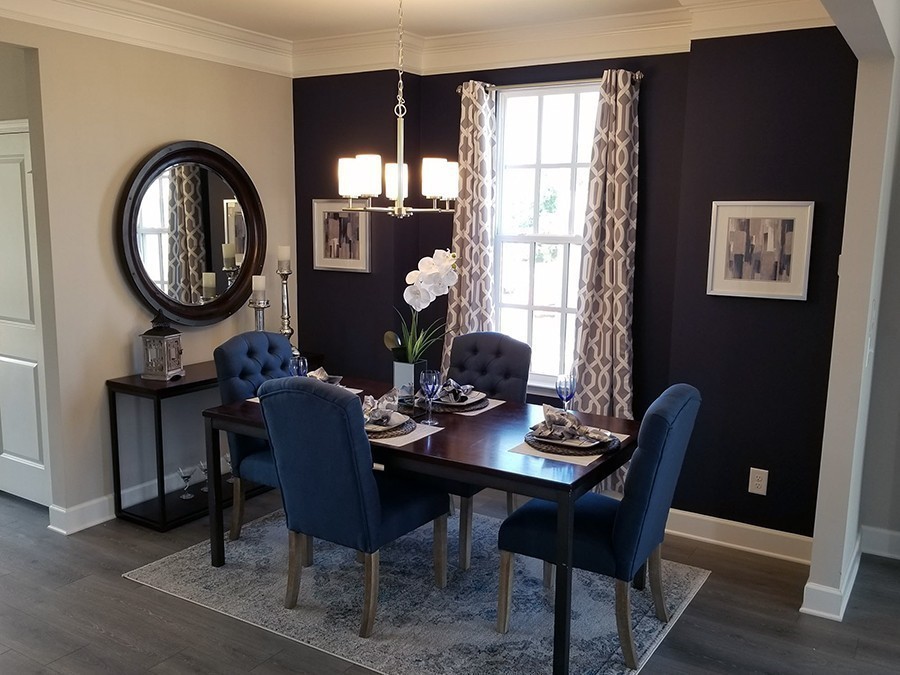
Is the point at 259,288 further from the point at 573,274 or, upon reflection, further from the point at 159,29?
the point at 573,274

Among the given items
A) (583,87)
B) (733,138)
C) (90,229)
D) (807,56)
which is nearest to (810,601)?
(733,138)

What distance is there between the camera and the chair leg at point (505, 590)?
2934 mm

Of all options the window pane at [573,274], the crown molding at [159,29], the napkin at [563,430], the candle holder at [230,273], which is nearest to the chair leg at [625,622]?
the napkin at [563,430]

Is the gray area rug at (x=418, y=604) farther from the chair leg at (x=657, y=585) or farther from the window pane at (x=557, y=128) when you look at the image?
the window pane at (x=557, y=128)

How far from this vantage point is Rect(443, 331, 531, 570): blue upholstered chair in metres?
3.87

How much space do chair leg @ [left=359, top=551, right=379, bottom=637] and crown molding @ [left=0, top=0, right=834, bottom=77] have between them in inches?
110

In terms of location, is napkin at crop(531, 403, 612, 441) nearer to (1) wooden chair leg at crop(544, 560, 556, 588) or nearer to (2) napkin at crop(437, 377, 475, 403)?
(2) napkin at crop(437, 377, 475, 403)

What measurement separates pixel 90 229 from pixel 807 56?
138 inches

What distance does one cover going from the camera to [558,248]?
4.49 m

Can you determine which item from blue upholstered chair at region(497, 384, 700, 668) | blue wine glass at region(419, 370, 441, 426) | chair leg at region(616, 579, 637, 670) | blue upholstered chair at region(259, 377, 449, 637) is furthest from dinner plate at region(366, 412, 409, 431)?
chair leg at region(616, 579, 637, 670)

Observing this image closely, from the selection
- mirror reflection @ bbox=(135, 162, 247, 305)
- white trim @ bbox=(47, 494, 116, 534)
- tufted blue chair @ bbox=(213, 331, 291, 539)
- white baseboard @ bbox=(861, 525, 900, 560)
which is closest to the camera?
tufted blue chair @ bbox=(213, 331, 291, 539)

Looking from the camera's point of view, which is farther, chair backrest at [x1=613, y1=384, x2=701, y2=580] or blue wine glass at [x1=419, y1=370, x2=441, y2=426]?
blue wine glass at [x1=419, y1=370, x2=441, y2=426]

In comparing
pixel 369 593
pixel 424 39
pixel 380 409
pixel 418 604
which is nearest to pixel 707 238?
pixel 380 409

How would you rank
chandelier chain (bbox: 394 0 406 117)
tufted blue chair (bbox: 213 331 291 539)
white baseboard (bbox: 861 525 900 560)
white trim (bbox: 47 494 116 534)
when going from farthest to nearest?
1. white trim (bbox: 47 494 116 534)
2. white baseboard (bbox: 861 525 900 560)
3. tufted blue chair (bbox: 213 331 291 539)
4. chandelier chain (bbox: 394 0 406 117)
